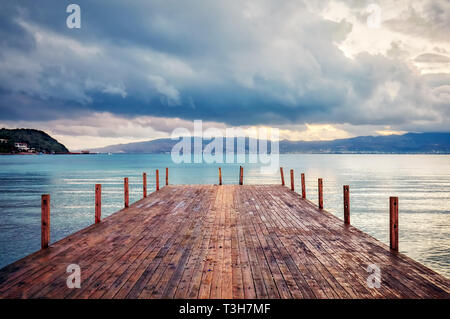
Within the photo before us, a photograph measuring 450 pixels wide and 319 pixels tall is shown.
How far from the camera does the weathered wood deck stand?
459 cm

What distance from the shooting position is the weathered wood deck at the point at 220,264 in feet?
15.1

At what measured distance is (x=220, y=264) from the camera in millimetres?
5797

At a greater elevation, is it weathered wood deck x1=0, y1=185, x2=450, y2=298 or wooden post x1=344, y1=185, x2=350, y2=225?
wooden post x1=344, y1=185, x2=350, y2=225

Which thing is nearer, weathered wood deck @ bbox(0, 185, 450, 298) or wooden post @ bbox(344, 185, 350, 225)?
weathered wood deck @ bbox(0, 185, 450, 298)

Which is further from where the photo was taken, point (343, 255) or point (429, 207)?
point (429, 207)

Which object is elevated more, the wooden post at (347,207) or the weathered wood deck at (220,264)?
the wooden post at (347,207)

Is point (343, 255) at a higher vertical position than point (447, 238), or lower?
higher

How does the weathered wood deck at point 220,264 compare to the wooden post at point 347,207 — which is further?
the wooden post at point 347,207
